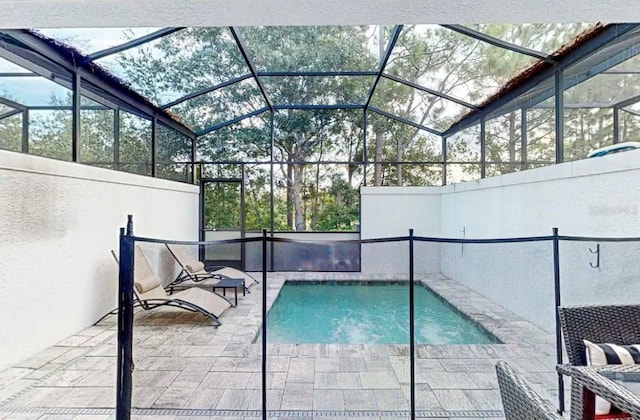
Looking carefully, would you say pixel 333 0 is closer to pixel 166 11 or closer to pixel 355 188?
pixel 166 11

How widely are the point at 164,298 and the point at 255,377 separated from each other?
220 centimetres

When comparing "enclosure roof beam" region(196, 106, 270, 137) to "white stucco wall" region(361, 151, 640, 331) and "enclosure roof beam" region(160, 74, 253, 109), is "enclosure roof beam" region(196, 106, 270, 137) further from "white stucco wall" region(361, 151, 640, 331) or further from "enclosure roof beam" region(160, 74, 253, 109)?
"white stucco wall" region(361, 151, 640, 331)

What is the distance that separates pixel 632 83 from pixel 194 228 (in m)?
8.17

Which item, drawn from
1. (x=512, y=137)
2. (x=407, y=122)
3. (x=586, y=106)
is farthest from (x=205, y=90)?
(x=586, y=106)

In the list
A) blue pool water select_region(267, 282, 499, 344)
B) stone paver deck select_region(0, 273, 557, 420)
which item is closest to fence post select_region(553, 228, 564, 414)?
stone paver deck select_region(0, 273, 557, 420)

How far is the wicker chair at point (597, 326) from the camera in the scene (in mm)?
2083

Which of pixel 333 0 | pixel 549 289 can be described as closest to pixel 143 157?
pixel 333 0

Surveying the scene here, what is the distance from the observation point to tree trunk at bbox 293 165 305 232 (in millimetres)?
9539

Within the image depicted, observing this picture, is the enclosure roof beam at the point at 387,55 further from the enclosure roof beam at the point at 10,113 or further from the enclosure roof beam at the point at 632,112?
the enclosure roof beam at the point at 10,113

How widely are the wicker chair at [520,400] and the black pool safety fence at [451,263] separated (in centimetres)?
123

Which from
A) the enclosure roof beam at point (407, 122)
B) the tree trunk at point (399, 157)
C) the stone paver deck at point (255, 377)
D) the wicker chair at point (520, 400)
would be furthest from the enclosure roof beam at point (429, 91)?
the wicker chair at point (520, 400)

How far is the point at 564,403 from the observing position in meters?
2.82

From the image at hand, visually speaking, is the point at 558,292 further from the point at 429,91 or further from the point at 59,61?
the point at 59,61

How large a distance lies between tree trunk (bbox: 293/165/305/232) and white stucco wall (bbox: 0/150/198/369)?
4.12 metres
